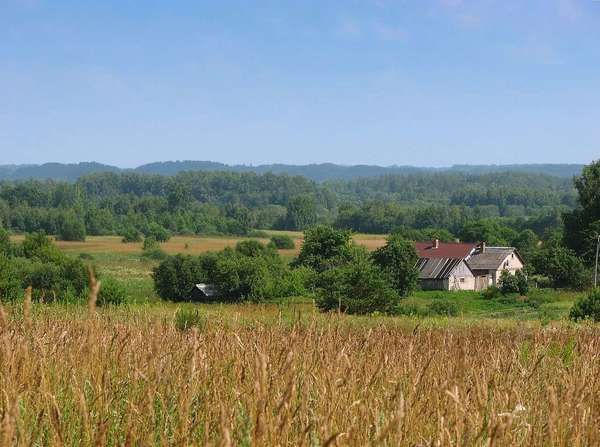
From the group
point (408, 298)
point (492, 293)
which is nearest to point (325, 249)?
point (408, 298)

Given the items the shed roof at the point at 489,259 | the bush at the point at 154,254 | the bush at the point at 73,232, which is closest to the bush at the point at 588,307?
the shed roof at the point at 489,259

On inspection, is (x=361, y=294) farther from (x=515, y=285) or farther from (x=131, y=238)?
(x=131, y=238)

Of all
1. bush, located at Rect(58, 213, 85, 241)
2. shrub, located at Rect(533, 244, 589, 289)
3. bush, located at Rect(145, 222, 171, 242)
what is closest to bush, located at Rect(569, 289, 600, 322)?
shrub, located at Rect(533, 244, 589, 289)

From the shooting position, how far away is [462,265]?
6594cm

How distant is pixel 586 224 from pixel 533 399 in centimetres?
6503

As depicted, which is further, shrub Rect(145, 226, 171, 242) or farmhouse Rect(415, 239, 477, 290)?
shrub Rect(145, 226, 171, 242)

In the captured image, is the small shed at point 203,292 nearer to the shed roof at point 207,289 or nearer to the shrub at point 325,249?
the shed roof at point 207,289

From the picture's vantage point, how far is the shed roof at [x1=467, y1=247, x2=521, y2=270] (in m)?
68.1

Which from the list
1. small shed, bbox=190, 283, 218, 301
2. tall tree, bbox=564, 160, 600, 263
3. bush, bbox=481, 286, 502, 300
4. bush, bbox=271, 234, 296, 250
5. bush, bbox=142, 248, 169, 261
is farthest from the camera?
bush, bbox=271, 234, 296, 250

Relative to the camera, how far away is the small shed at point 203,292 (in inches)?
2256

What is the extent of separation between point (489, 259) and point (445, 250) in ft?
12.5

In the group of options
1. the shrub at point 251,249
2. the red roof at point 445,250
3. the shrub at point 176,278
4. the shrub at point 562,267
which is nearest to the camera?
the shrub at point 176,278

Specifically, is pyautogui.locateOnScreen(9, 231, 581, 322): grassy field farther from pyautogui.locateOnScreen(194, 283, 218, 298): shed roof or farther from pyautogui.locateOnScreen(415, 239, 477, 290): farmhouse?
pyautogui.locateOnScreen(194, 283, 218, 298): shed roof

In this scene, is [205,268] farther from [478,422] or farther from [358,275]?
[478,422]
